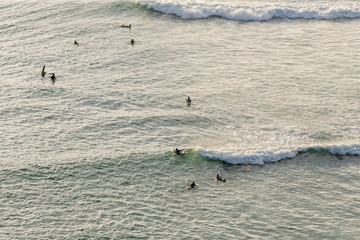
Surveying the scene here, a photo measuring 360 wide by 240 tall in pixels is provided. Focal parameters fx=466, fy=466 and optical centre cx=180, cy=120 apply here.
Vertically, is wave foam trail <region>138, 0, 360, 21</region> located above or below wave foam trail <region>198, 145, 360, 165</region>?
above

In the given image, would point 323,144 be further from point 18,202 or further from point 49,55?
point 49,55

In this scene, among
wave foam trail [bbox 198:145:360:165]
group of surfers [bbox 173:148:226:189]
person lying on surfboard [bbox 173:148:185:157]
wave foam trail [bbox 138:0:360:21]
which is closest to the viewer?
group of surfers [bbox 173:148:226:189]

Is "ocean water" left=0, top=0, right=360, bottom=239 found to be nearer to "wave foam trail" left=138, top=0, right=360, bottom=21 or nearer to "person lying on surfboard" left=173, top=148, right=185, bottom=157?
"wave foam trail" left=138, top=0, right=360, bottom=21

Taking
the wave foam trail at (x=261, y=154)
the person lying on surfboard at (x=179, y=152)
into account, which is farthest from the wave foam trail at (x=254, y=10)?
the person lying on surfboard at (x=179, y=152)

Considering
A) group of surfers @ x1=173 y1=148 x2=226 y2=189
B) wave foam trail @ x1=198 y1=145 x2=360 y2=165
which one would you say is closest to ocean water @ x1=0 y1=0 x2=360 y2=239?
wave foam trail @ x1=198 y1=145 x2=360 y2=165

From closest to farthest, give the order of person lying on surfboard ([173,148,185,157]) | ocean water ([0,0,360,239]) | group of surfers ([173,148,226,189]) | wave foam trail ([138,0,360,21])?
ocean water ([0,0,360,239]) → group of surfers ([173,148,226,189]) → person lying on surfboard ([173,148,185,157]) → wave foam trail ([138,0,360,21])

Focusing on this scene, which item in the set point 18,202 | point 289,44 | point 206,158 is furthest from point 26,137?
point 289,44

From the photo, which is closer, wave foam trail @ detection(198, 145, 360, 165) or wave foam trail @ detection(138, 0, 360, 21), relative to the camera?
wave foam trail @ detection(198, 145, 360, 165)

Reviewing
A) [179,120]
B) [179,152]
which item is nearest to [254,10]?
[179,120]
